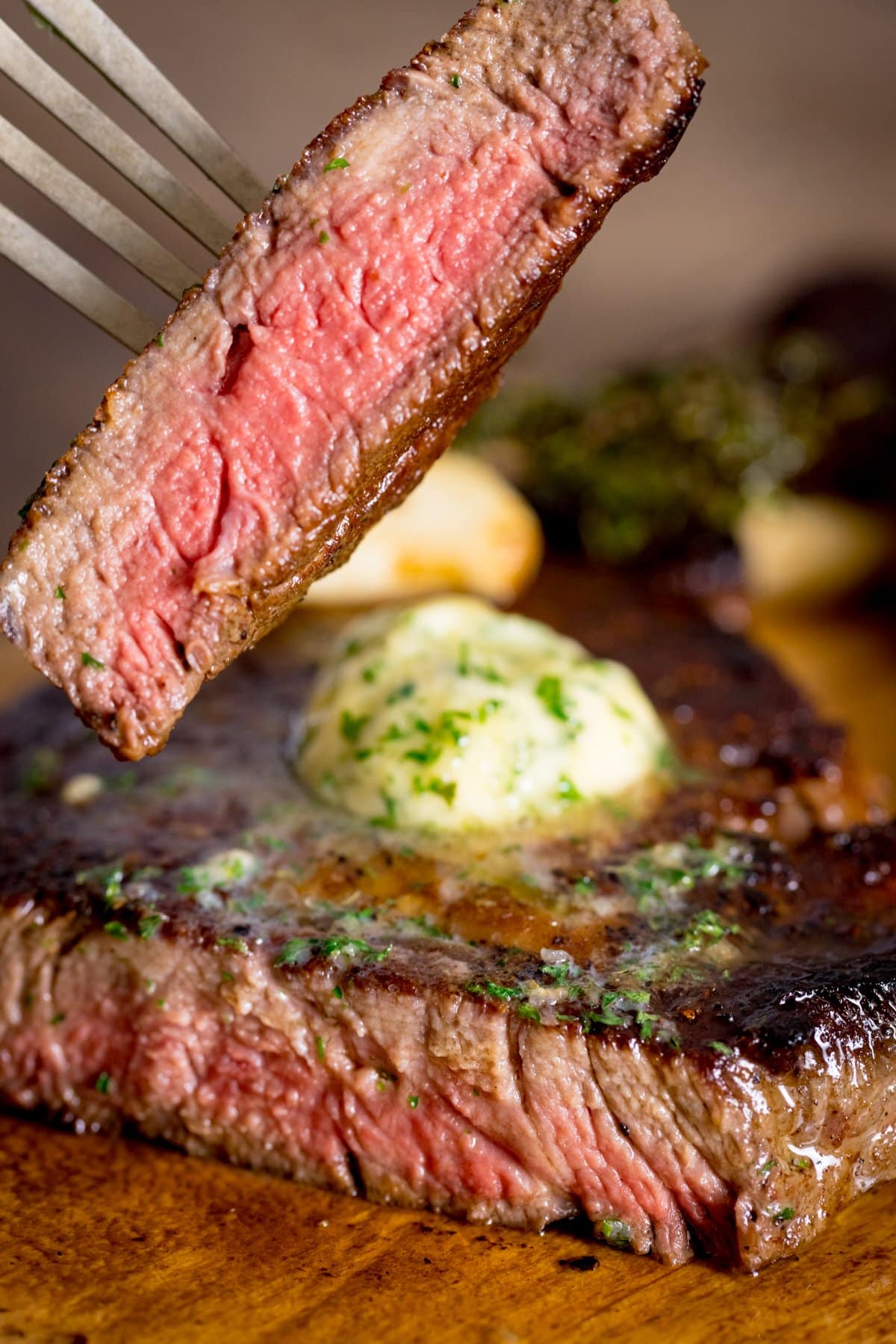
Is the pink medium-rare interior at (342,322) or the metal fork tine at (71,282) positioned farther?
the metal fork tine at (71,282)

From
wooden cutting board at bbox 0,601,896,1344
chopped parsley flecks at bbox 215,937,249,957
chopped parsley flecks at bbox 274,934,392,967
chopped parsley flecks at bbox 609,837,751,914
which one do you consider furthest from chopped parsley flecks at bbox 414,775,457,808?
wooden cutting board at bbox 0,601,896,1344

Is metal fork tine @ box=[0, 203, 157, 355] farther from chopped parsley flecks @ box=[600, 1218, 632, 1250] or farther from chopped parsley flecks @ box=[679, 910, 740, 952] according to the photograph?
chopped parsley flecks @ box=[600, 1218, 632, 1250]

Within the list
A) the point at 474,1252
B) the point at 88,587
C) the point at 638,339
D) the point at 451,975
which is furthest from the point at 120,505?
the point at 638,339

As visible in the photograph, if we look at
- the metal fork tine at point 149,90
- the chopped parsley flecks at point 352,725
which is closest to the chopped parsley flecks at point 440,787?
the chopped parsley flecks at point 352,725

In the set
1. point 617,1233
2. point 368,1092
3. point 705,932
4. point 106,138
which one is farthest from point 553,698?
point 106,138

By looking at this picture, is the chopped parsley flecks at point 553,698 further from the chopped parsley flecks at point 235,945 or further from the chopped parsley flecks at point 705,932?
the chopped parsley flecks at point 235,945

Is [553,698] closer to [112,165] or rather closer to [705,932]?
[705,932]

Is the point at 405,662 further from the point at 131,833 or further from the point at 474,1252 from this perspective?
the point at 474,1252
